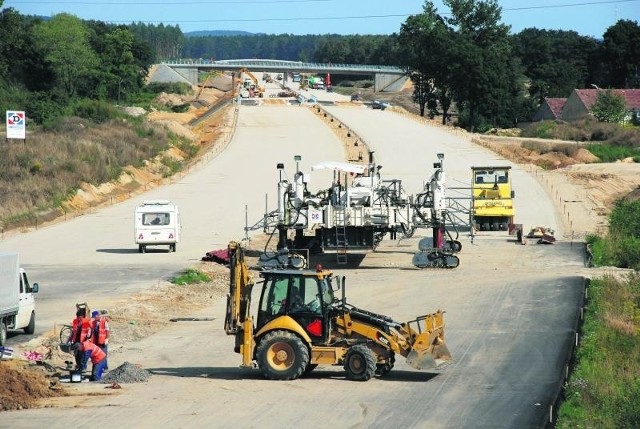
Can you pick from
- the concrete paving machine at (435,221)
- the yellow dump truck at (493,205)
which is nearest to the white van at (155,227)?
the concrete paving machine at (435,221)

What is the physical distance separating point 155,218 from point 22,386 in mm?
26814

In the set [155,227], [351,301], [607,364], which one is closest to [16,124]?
[155,227]

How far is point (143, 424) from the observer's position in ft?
64.7

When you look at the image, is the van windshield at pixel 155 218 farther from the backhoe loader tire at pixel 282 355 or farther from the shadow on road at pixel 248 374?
the backhoe loader tire at pixel 282 355

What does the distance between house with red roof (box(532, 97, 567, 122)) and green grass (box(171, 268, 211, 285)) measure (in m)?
108

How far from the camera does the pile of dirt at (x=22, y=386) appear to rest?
21219mm

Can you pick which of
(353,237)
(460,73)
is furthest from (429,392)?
(460,73)

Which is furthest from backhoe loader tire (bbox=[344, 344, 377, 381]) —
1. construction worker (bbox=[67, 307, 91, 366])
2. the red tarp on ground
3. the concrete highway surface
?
the red tarp on ground

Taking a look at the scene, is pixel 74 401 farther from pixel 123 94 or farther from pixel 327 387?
pixel 123 94

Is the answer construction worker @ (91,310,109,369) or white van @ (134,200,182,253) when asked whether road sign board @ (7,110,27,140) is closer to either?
white van @ (134,200,182,253)

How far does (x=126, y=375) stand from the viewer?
2345cm

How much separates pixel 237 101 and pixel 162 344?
103931mm

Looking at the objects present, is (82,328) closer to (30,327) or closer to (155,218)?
(30,327)

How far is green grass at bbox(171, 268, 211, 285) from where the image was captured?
3962cm
